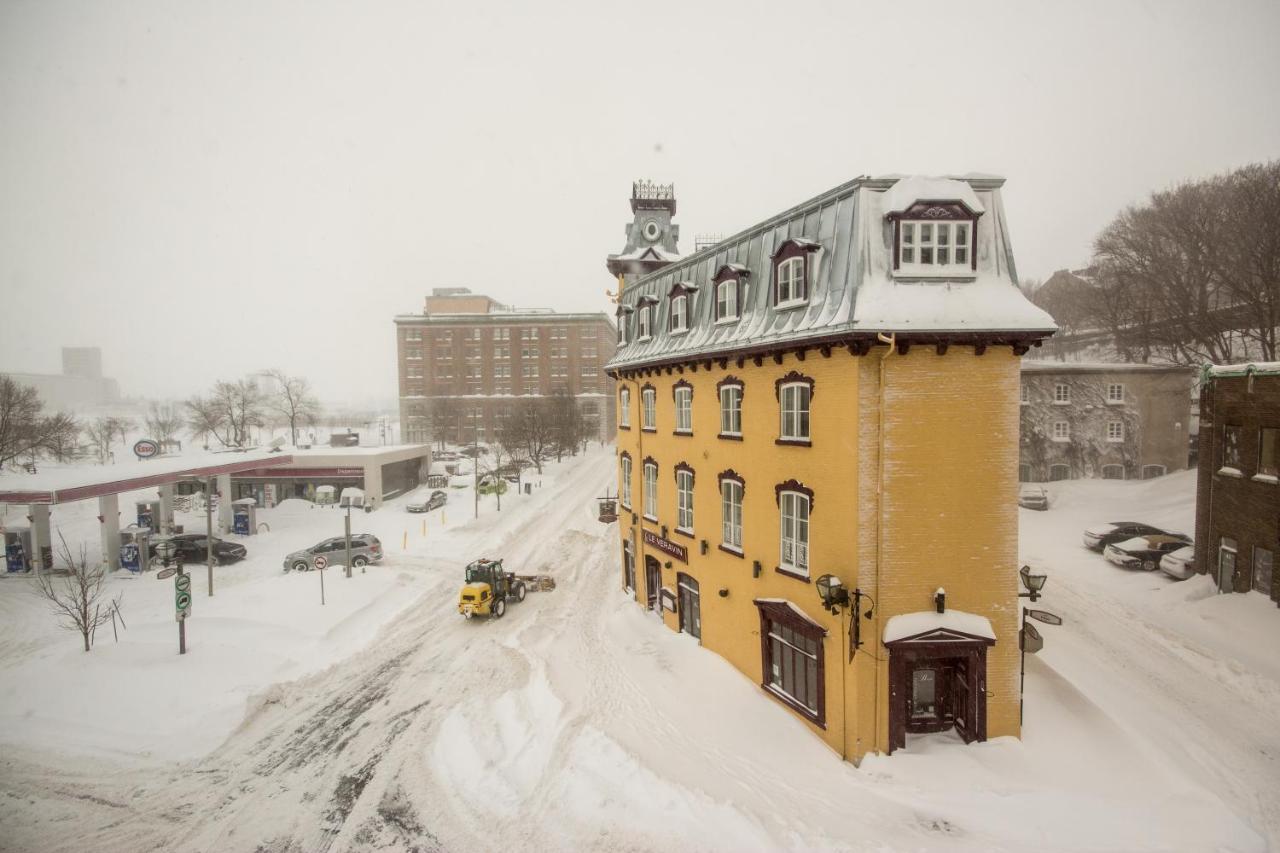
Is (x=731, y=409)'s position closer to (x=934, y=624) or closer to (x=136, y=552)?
(x=934, y=624)

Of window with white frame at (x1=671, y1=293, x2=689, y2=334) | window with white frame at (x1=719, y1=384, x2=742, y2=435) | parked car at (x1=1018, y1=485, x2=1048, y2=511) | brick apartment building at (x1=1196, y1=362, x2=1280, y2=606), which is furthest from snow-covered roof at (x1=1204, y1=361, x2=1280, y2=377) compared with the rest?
window with white frame at (x1=671, y1=293, x2=689, y2=334)

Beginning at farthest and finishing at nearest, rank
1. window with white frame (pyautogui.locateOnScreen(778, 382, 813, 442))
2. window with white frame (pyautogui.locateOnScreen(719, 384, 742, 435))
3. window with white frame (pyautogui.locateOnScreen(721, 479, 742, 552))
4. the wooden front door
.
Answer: the wooden front door
window with white frame (pyautogui.locateOnScreen(721, 479, 742, 552))
window with white frame (pyautogui.locateOnScreen(719, 384, 742, 435))
window with white frame (pyautogui.locateOnScreen(778, 382, 813, 442))

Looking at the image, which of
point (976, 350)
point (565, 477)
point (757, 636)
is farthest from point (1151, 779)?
point (565, 477)

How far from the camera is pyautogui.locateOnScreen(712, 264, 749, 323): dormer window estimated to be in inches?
559

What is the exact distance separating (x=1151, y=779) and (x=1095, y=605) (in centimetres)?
1187

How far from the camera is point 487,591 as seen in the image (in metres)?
19.7

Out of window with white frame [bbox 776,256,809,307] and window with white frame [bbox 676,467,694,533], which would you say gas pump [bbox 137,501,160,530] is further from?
window with white frame [bbox 776,256,809,307]

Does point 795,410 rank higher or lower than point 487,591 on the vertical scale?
higher

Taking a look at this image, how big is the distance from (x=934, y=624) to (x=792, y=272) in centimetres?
807

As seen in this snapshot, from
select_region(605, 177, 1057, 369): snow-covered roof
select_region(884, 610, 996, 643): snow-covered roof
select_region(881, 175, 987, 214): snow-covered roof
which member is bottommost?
select_region(884, 610, 996, 643): snow-covered roof

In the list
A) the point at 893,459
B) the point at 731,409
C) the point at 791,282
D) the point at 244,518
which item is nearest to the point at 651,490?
the point at 731,409

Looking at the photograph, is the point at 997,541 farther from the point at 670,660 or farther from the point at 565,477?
the point at 565,477

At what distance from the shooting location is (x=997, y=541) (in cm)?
1098

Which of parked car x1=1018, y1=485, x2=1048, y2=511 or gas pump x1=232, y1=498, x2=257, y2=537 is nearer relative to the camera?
gas pump x1=232, y1=498, x2=257, y2=537
